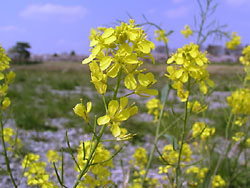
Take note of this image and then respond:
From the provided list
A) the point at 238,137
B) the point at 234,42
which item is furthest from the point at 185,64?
the point at 234,42

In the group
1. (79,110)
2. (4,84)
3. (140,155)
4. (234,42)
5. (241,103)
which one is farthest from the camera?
(234,42)

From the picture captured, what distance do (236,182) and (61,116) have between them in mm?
3598

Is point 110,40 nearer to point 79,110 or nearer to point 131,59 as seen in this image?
point 131,59

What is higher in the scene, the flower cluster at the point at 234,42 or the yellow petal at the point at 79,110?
the flower cluster at the point at 234,42

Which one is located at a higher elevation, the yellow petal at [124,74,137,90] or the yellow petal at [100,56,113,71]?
the yellow petal at [100,56,113,71]

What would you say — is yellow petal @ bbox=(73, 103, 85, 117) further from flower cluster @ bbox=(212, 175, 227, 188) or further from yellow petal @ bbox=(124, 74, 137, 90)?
flower cluster @ bbox=(212, 175, 227, 188)

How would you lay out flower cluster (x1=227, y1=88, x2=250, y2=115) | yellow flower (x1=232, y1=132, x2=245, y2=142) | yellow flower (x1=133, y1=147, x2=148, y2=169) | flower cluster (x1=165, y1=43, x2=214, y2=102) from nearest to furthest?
1. flower cluster (x1=165, y1=43, x2=214, y2=102)
2. flower cluster (x1=227, y1=88, x2=250, y2=115)
3. yellow flower (x1=232, y1=132, x2=245, y2=142)
4. yellow flower (x1=133, y1=147, x2=148, y2=169)

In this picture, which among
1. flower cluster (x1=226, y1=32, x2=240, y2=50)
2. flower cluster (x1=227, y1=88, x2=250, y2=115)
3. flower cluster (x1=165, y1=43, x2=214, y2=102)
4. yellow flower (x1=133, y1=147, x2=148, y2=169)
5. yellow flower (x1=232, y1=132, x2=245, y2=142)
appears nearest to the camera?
flower cluster (x1=165, y1=43, x2=214, y2=102)

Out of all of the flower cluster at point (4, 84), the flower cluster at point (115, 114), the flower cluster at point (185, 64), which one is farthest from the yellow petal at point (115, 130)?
the flower cluster at point (4, 84)

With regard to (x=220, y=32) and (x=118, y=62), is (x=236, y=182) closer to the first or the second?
(x=220, y=32)

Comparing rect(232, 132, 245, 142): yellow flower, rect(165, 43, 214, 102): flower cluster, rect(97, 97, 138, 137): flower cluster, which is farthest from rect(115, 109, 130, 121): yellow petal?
rect(232, 132, 245, 142): yellow flower

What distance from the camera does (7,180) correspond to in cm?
265

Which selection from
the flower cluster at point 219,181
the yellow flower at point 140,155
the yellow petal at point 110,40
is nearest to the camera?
the yellow petal at point 110,40

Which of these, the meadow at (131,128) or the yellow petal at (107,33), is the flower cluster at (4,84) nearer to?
the meadow at (131,128)
